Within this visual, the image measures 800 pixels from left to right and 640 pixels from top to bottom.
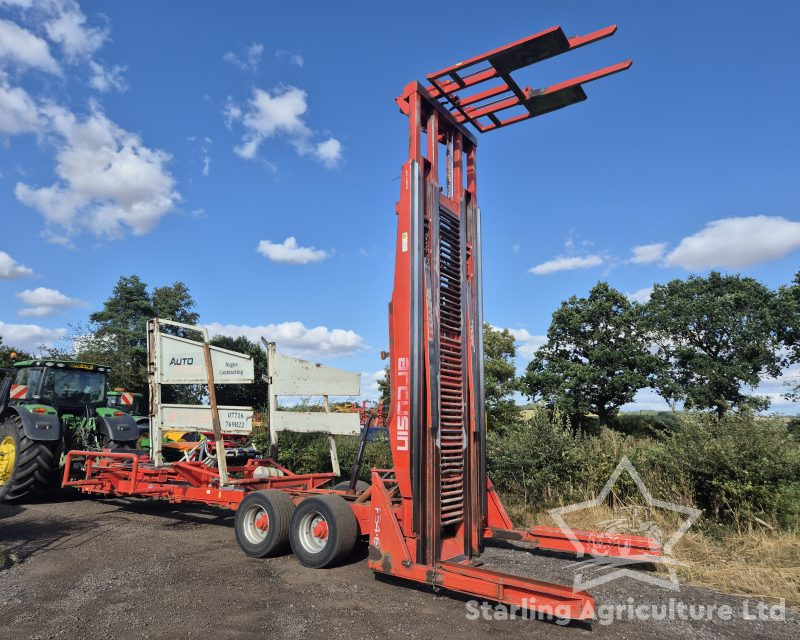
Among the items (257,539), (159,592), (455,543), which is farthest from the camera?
(257,539)

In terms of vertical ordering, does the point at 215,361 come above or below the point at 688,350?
below

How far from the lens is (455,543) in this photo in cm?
568

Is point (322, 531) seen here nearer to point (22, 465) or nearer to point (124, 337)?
point (22, 465)

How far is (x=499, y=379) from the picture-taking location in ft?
91.8

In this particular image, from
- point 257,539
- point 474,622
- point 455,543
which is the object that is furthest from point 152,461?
point 474,622

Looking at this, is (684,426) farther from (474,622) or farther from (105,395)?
(105,395)

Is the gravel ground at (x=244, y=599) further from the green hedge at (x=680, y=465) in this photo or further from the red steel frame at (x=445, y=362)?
the green hedge at (x=680, y=465)

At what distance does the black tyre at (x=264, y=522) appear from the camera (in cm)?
624

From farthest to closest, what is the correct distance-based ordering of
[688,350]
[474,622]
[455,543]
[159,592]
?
1. [688,350]
2. [455,543]
3. [159,592]
4. [474,622]

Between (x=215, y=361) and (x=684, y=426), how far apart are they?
22.0 ft

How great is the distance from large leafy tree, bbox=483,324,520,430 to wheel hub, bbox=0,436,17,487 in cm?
1693

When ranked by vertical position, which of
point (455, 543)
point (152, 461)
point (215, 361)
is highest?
point (215, 361)

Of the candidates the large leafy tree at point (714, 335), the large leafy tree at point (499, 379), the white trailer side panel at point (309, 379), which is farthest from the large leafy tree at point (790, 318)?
the white trailer side panel at point (309, 379)

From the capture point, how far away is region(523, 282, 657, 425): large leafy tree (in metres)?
34.3
